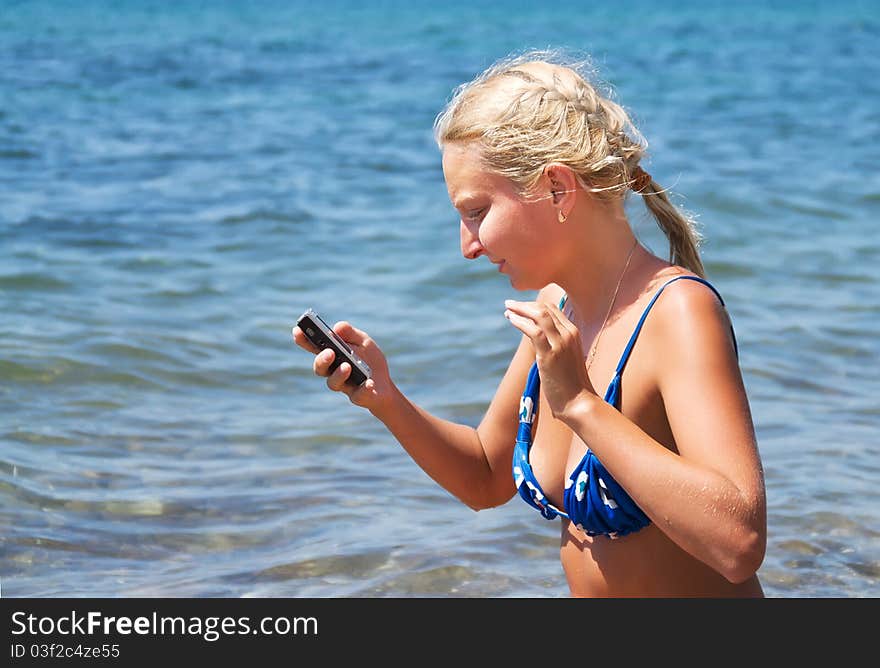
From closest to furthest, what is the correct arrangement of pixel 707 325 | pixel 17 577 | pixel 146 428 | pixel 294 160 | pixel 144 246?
pixel 707 325
pixel 17 577
pixel 146 428
pixel 144 246
pixel 294 160

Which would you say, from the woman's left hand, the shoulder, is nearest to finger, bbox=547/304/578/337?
the woman's left hand

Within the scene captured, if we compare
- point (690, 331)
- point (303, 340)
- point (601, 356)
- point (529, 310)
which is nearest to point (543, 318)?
point (529, 310)

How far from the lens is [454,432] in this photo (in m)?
3.00

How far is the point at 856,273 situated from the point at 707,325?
6365 mm

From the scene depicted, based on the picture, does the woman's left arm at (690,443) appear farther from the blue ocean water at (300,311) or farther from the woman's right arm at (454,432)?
the blue ocean water at (300,311)

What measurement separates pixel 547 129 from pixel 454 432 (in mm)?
805

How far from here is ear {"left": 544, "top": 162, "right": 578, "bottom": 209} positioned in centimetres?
255

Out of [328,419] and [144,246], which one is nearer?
[328,419]

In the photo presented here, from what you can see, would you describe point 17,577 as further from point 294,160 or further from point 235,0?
point 235,0

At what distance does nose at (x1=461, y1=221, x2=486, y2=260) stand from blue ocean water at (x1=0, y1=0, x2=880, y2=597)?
47 centimetres

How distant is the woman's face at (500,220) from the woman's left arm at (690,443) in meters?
0.27

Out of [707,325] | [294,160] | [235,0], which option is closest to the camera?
[707,325]

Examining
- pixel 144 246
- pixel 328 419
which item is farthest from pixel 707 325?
pixel 144 246
